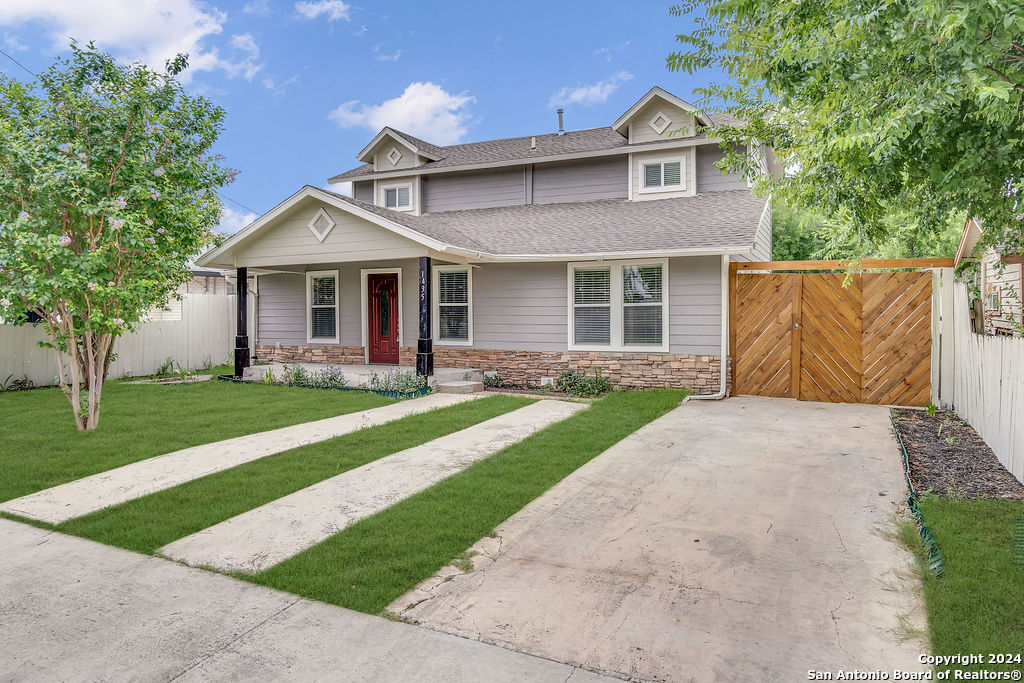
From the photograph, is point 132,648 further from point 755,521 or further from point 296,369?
point 296,369

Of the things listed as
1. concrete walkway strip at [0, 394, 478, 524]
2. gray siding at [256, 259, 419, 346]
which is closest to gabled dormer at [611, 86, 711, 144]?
gray siding at [256, 259, 419, 346]

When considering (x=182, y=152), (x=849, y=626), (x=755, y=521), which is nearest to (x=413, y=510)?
(x=755, y=521)

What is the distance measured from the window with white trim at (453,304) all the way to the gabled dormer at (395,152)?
4692 millimetres

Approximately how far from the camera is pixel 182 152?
26.5 feet

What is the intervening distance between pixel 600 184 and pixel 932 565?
1199 cm

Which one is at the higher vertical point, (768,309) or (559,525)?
(768,309)

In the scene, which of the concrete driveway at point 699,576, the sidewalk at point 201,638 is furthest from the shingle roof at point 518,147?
the sidewalk at point 201,638

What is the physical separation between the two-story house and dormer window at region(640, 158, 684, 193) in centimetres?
3

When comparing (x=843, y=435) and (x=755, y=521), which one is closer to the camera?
(x=755, y=521)

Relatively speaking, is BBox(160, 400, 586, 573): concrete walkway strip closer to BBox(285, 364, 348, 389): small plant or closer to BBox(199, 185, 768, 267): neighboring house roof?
BBox(199, 185, 768, 267): neighboring house roof

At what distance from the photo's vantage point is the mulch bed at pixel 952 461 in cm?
534

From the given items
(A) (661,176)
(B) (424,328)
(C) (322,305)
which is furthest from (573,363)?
(C) (322,305)

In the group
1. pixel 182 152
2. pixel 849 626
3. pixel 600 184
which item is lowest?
pixel 849 626

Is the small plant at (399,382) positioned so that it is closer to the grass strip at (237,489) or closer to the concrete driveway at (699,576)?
the grass strip at (237,489)
